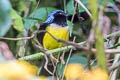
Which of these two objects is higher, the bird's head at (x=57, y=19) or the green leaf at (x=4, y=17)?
the green leaf at (x=4, y=17)

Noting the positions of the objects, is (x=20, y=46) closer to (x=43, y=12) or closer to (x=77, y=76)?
(x=43, y=12)

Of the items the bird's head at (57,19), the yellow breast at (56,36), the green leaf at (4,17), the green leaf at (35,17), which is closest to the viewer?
the green leaf at (4,17)

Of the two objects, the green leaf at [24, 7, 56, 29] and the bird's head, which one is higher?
the green leaf at [24, 7, 56, 29]

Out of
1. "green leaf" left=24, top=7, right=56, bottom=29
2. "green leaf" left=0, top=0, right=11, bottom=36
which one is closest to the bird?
"green leaf" left=24, top=7, right=56, bottom=29

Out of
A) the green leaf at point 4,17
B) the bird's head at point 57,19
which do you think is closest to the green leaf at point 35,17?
the bird's head at point 57,19

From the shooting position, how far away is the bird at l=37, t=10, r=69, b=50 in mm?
2496

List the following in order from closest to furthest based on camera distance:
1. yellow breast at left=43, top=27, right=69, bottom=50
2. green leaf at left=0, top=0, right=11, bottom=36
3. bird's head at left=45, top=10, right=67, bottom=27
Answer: green leaf at left=0, top=0, right=11, bottom=36
yellow breast at left=43, top=27, right=69, bottom=50
bird's head at left=45, top=10, right=67, bottom=27

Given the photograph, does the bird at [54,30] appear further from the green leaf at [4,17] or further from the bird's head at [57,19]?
the green leaf at [4,17]

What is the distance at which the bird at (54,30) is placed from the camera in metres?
2.50

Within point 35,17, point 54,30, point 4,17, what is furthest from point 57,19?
point 4,17

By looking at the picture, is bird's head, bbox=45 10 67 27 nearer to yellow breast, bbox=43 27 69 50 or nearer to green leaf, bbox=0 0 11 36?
yellow breast, bbox=43 27 69 50

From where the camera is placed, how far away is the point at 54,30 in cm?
262

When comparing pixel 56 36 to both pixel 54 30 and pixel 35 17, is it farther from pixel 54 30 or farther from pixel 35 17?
pixel 35 17

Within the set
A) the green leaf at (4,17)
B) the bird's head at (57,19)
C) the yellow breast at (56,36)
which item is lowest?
the yellow breast at (56,36)
